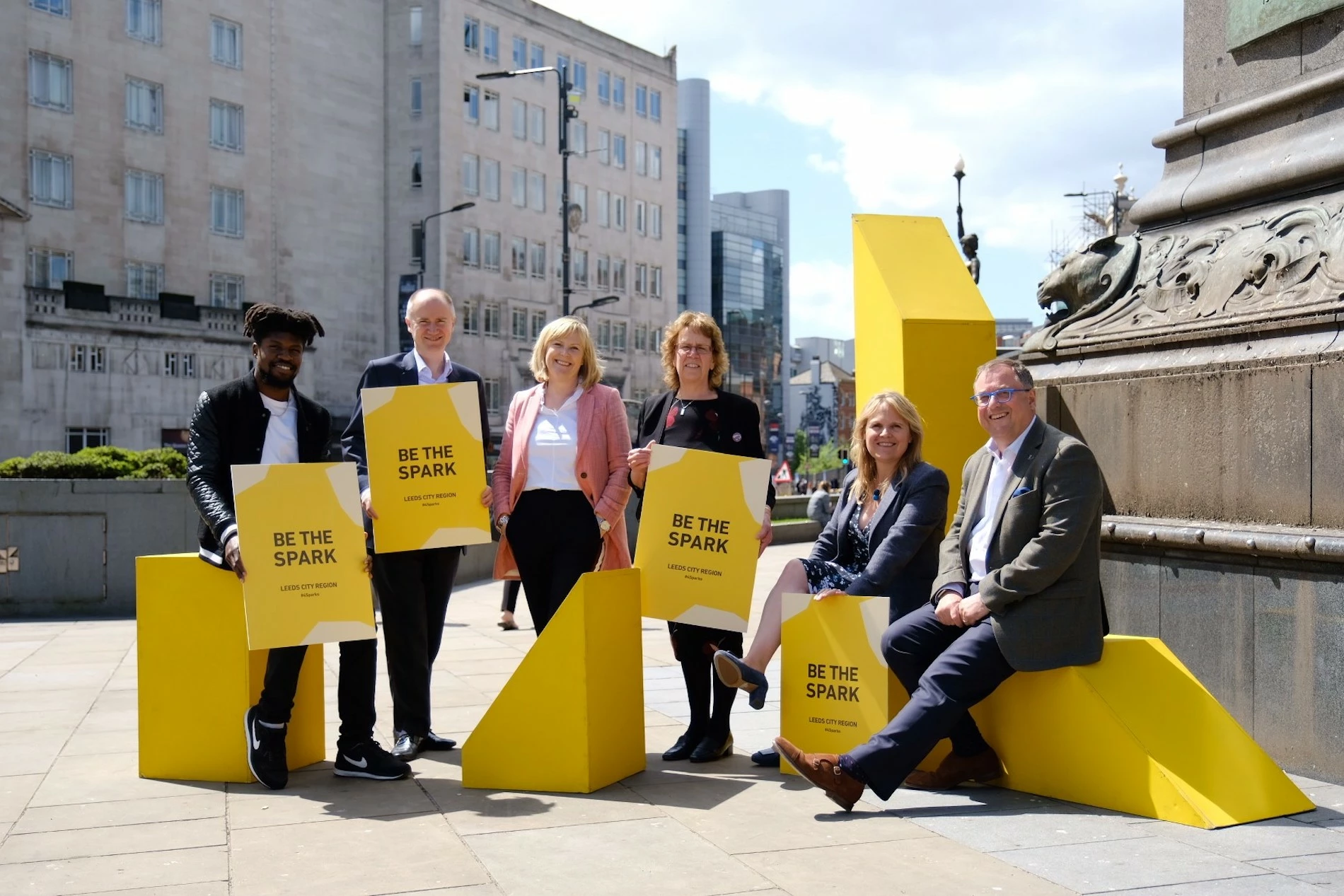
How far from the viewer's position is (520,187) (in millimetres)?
63125

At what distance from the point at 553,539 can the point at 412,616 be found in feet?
2.59

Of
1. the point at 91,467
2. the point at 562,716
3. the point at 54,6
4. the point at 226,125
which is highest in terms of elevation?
the point at 54,6

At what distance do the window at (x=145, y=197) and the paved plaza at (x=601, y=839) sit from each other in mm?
42100

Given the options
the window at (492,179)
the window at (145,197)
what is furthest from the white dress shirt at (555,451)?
the window at (492,179)

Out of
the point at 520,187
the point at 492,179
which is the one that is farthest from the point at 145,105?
the point at 520,187

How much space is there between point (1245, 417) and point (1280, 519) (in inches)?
20.5

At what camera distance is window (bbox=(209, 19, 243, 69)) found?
47.5 m

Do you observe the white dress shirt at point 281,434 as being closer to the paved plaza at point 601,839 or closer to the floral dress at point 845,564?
the paved plaza at point 601,839

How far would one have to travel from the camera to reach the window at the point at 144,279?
44625 millimetres

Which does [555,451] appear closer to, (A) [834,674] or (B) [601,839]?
(A) [834,674]

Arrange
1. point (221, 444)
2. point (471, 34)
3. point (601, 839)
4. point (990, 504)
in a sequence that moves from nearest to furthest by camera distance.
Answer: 1. point (601, 839)
2. point (990, 504)
3. point (221, 444)
4. point (471, 34)

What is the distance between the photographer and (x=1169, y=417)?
666cm

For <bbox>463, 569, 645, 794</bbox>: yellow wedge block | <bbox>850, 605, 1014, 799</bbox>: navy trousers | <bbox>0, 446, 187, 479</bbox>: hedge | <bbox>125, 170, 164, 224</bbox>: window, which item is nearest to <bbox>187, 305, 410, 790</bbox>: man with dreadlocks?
<bbox>463, 569, 645, 794</bbox>: yellow wedge block

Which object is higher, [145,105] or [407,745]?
[145,105]
